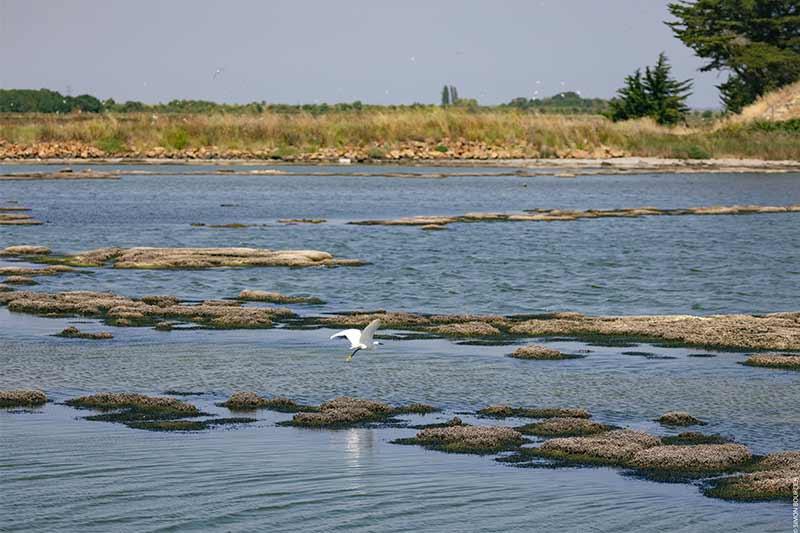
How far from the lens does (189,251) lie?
138 feet

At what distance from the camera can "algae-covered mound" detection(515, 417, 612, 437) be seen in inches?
750

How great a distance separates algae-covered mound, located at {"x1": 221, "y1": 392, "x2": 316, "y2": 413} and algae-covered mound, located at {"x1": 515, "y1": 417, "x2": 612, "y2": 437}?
10.9 feet

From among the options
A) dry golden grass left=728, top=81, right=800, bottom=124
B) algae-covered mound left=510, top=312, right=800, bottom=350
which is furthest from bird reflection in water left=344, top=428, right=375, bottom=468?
dry golden grass left=728, top=81, right=800, bottom=124

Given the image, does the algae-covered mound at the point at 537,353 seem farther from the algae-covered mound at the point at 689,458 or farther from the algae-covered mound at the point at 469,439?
the algae-covered mound at the point at 689,458

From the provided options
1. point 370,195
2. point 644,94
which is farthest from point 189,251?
point 644,94

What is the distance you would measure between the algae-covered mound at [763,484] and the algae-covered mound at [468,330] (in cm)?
1137

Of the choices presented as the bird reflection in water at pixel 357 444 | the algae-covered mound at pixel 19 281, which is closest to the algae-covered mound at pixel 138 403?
the bird reflection in water at pixel 357 444

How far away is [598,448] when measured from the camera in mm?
17938

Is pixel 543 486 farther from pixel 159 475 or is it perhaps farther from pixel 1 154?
pixel 1 154

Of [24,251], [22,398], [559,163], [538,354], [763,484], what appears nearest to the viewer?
[763,484]

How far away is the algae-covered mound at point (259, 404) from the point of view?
68.0 ft

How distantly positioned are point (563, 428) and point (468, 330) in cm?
918

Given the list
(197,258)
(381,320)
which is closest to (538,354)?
(381,320)

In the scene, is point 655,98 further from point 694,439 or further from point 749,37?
point 694,439
